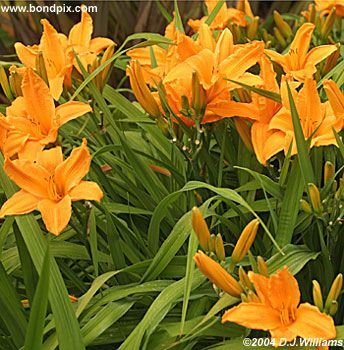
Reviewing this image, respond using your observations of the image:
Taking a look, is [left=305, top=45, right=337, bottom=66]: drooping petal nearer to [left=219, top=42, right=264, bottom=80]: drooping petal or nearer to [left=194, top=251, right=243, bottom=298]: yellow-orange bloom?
[left=219, top=42, right=264, bottom=80]: drooping petal

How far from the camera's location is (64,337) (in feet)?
3.20

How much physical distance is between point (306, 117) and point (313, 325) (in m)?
0.36

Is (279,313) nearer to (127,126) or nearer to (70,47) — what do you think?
(70,47)

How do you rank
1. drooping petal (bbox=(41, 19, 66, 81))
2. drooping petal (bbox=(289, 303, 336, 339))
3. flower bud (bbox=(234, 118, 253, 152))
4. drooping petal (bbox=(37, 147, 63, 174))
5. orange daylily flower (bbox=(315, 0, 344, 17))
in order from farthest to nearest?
orange daylily flower (bbox=(315, 0, 344, 17)) < drooping petal (bbox=(41, 19, 66, 81)) < flower bud (bbox=(234, 118, 253, 152)) < drooping petal (bbox=(37, 147, 63, 174)) < drooping petal (bbox=(289, 303, 336, 339))

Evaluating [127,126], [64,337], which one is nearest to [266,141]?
[64,337]

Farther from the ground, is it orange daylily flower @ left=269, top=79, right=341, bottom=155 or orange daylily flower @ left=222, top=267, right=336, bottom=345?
orange daylily flower @ left=269, top=79, right=341, bottom=155

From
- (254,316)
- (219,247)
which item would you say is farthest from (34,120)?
(254,316)

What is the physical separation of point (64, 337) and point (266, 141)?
0.40m

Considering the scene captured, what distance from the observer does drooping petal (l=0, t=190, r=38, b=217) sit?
1005 millimetres

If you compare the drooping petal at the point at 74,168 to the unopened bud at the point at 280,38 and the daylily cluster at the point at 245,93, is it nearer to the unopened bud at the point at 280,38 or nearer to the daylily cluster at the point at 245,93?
the daylily cluster at the point at 245,93

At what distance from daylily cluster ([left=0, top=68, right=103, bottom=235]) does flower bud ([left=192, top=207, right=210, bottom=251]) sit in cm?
13

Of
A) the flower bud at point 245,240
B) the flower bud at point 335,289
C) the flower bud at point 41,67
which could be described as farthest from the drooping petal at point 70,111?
the flower bud at point 335,289

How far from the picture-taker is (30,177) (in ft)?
3.41

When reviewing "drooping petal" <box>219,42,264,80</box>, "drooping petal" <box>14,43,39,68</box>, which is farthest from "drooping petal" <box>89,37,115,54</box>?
"drooping petal" <box>219,42,264,80</box>
